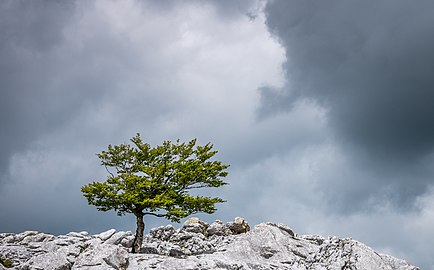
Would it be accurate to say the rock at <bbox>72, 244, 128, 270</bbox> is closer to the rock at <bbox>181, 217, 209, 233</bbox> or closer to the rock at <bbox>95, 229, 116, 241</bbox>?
the rock at <bbox>95, 229, 116, 241</bbox>

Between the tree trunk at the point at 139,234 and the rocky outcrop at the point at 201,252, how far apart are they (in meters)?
0.86

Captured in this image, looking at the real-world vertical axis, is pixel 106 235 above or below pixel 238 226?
below

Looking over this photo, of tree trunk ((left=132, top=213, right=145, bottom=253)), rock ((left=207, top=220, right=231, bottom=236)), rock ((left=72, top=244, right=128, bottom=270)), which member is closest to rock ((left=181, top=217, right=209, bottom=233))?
rock ((left=207, top=220, right=231, bottom=236))

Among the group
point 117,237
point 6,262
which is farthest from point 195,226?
point 6,262

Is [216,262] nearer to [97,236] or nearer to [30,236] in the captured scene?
[97,236]

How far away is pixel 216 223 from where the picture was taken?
194 ft

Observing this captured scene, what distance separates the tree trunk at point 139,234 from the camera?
45881mm

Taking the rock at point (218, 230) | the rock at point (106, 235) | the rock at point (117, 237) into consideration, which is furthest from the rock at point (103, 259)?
the rock at point (218, 230)

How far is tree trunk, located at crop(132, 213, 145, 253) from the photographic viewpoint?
45881 mm

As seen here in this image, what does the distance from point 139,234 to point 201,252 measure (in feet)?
22.7

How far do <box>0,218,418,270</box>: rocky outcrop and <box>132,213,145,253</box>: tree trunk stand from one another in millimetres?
857

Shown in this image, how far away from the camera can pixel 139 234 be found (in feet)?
155

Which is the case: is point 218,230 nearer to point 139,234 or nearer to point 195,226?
point 195,226

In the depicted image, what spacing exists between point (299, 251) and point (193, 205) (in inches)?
488
